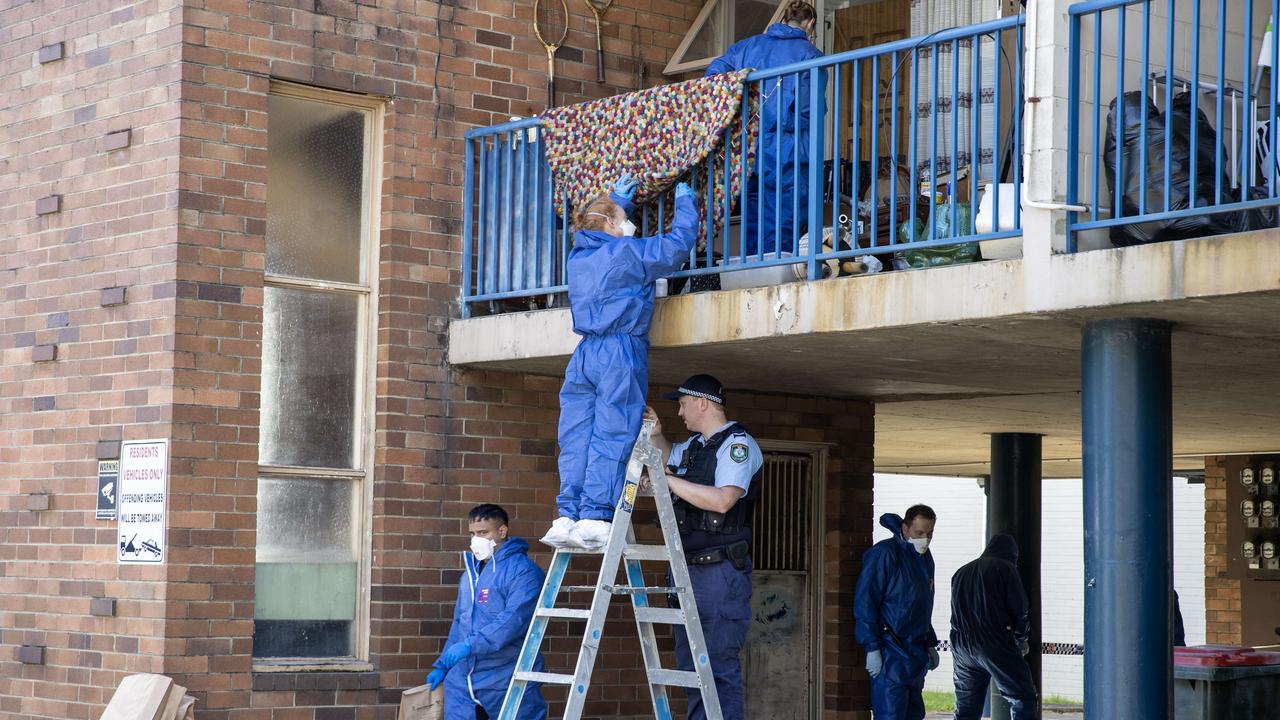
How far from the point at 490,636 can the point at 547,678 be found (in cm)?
77

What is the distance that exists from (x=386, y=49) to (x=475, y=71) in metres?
0.57

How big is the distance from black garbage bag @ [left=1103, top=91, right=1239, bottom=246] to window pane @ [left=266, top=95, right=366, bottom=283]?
13.7ft

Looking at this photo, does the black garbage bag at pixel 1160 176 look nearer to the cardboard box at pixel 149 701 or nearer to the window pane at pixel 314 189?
the window pane at pixel 314 189

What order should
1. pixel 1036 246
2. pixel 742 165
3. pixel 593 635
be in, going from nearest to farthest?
pixel 1036 246, pixel 593 635, pixel 742 165

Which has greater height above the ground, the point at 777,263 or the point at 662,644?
the point at 777,263

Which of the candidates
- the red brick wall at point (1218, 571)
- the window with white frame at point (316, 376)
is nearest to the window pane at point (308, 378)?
the window with white frame at point (316, 376)

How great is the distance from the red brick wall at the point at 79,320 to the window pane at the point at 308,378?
0.68 m

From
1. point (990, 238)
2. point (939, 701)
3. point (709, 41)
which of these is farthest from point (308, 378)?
point (939, 701)

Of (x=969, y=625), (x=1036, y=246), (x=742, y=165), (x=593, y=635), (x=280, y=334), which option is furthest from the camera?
(x=969, y=625)

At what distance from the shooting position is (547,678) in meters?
7.73

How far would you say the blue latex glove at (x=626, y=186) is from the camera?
28.2ft

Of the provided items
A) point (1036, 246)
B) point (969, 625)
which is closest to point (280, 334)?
point (1036, 246)

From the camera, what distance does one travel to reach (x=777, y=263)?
7.98 meters

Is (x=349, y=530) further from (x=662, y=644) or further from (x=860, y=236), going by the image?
(x=860, y=236)
